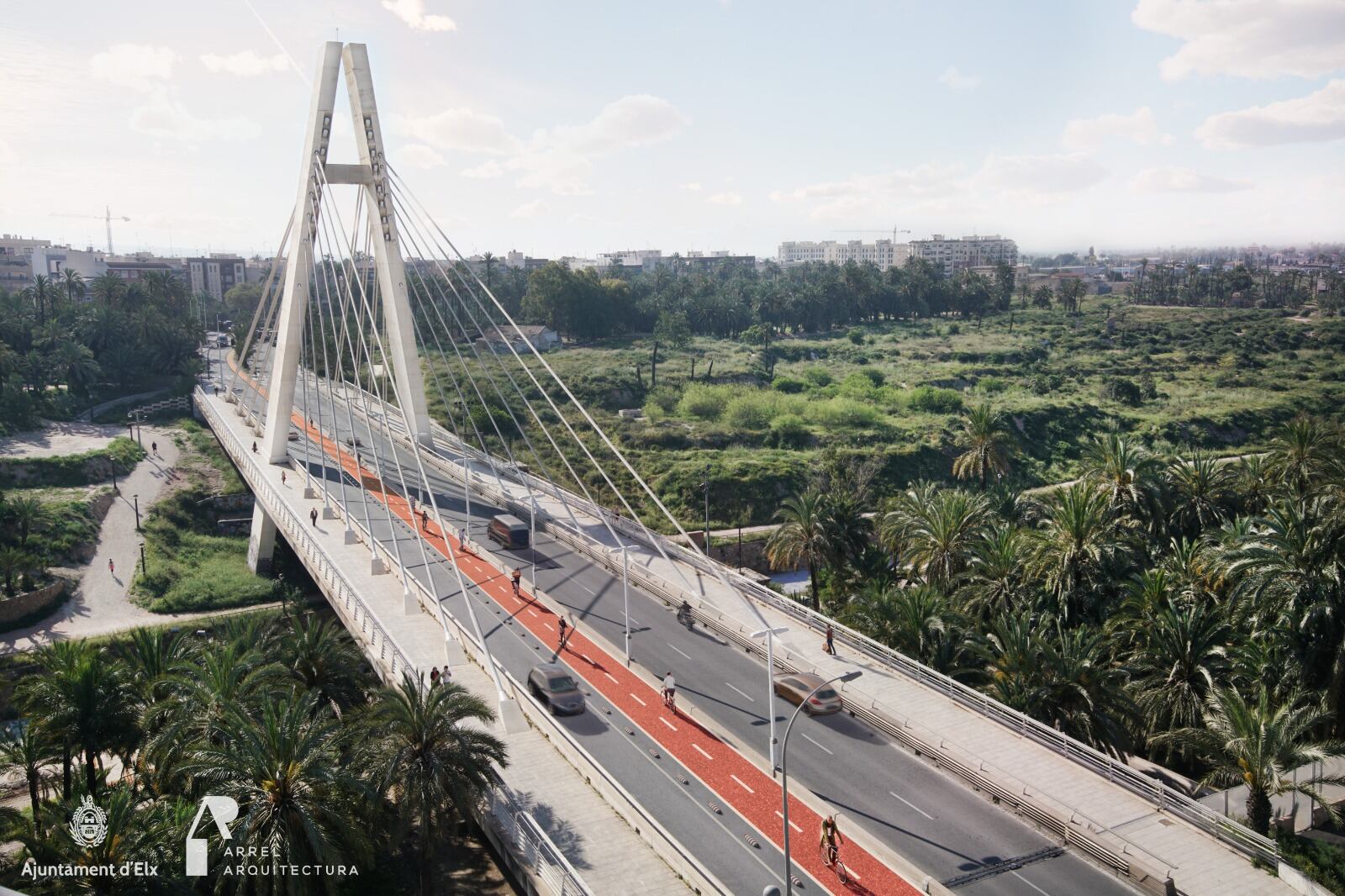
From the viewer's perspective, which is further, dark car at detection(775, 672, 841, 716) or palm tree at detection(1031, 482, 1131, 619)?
palm tree at detection(1031, 482, 1131, 619)

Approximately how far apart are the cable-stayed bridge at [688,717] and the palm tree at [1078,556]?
8.36 metres

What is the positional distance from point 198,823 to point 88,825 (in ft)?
6.69

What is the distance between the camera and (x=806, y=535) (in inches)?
1738

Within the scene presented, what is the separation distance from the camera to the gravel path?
48750 millimetres

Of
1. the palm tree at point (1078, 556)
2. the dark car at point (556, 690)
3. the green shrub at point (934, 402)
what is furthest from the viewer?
the green shrub at point (934, 402)

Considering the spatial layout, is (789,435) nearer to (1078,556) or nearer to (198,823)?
(1078,556)

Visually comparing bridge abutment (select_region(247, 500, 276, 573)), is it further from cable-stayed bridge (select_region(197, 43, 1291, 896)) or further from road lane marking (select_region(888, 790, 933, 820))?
road lane marking (select_region(888, 790, 933, 820))

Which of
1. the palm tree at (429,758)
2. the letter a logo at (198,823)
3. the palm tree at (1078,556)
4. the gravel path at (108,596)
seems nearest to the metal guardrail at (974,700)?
the palm tree at (1078,556)

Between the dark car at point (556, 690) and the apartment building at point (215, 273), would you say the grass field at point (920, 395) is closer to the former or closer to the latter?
the dark car at point (556, 690)

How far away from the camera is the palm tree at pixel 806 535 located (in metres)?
43.9

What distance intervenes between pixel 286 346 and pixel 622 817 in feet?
134

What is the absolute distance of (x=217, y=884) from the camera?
1989 cm

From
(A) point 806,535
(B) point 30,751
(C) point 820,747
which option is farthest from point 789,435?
(B) point 30,751

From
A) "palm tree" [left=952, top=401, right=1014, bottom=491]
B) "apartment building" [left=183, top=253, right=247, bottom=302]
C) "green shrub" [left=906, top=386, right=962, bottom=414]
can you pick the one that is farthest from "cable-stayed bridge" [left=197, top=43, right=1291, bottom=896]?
"apartment building" [left=183, top=253, right=247, bottom=302]
